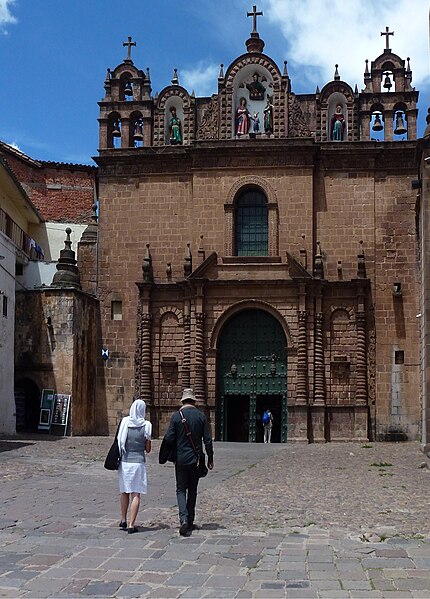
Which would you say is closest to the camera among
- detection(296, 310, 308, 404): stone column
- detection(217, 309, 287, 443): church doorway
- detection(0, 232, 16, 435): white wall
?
detection(0, 232, 16, 435): white wall

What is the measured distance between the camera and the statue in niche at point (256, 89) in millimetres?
31922

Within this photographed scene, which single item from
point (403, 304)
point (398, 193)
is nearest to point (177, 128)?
point (398, 193)

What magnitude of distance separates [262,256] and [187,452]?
21049mm

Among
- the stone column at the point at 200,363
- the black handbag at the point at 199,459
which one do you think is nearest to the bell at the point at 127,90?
the stone column at the point at 200,363

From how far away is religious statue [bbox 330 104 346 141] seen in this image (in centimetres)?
3145

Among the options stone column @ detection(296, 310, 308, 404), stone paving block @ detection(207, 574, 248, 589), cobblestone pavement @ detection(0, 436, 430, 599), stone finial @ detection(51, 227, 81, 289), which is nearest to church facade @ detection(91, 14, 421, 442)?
stone column @ detection(296, 310, 308, 404)

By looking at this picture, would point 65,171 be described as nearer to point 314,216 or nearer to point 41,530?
point 314,216

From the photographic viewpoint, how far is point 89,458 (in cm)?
1959

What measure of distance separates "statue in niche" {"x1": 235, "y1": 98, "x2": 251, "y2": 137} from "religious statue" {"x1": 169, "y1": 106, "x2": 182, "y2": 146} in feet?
7.50

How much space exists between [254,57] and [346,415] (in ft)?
45.9

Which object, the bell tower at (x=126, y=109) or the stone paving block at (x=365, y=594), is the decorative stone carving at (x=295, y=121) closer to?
the bell tower at (x=126, y=109)

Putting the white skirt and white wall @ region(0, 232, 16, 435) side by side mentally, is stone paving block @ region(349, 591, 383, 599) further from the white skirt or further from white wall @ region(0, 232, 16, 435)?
white wall @ region(0, 232, 16, 435)

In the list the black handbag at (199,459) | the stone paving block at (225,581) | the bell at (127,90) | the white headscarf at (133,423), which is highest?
the bell at (127,90)

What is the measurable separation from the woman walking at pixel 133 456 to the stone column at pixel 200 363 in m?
19.6
